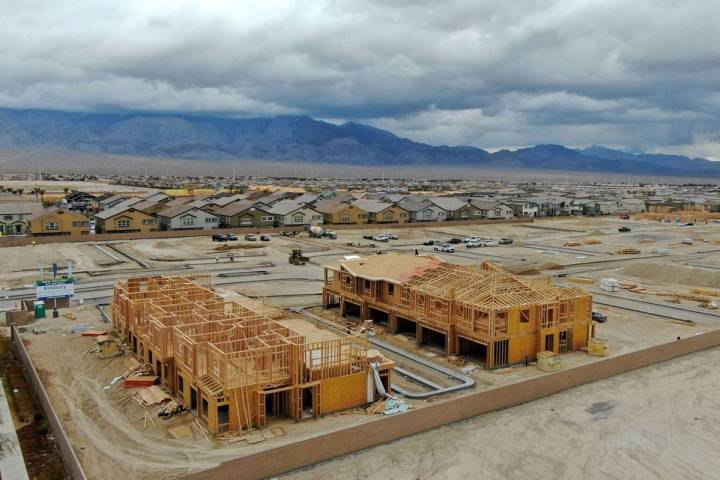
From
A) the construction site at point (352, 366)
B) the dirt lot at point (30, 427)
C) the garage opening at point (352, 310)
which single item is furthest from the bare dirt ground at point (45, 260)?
the garage opening at point (352, 310)

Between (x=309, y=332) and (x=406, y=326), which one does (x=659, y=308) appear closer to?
(x=406, y=326)

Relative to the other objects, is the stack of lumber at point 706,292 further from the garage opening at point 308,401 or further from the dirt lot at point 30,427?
the dirt lot at point 30,427

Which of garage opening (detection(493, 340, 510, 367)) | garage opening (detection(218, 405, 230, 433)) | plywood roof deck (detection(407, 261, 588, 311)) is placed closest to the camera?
garage opening (detection(218, 405, 230, 433))

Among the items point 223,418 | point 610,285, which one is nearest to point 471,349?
point 223,418

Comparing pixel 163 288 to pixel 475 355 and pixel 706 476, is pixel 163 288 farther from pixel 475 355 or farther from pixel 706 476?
pixel 706 476

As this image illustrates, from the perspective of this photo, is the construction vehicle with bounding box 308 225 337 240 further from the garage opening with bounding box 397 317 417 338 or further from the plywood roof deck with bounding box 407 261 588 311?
the plywood roof deck with bounding box 407 261 588 311

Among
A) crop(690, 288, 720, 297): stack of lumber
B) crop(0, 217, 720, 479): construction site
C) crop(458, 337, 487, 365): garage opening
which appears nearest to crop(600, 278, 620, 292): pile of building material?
crop(0, 217, 720, 479): construction site
